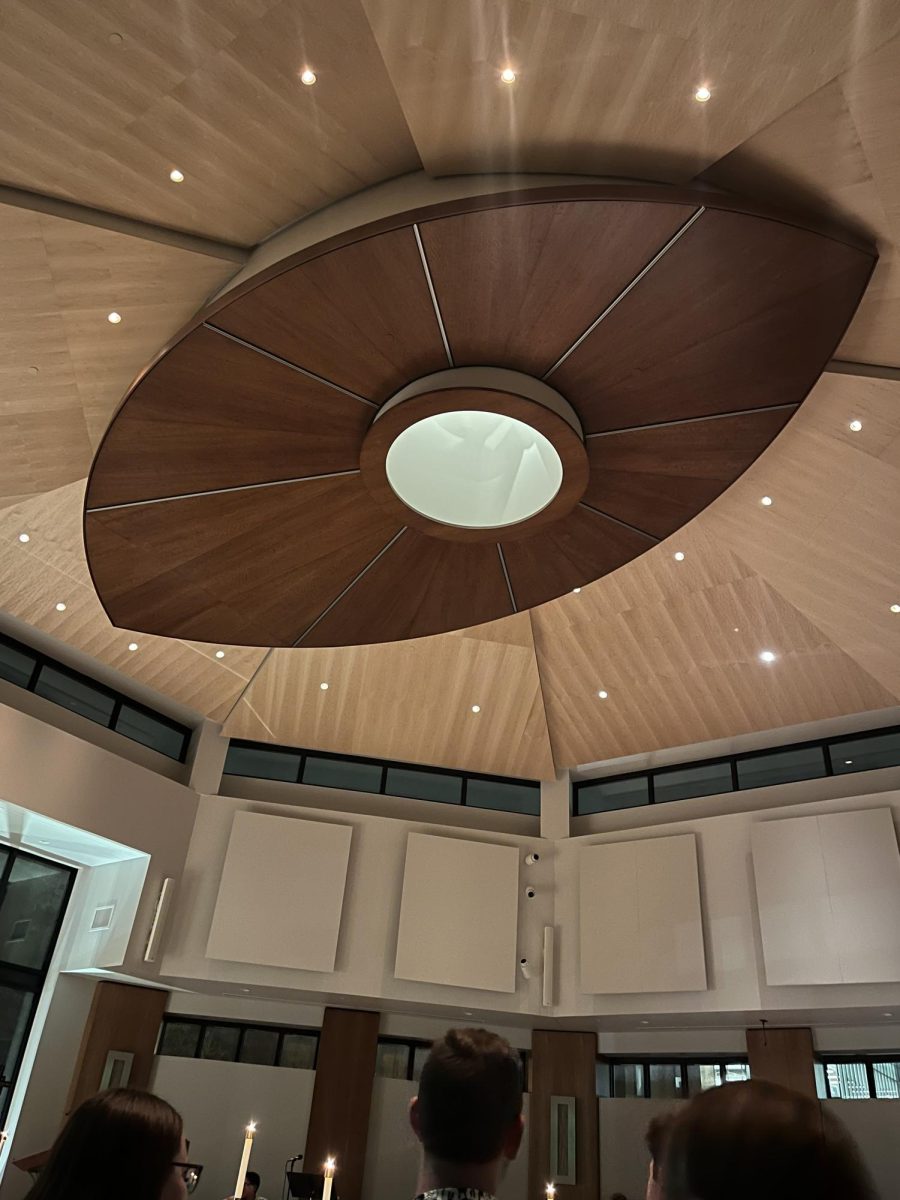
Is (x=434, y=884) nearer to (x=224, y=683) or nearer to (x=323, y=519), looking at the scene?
(x=224, y=683)

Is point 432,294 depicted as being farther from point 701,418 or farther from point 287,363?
point 701,418

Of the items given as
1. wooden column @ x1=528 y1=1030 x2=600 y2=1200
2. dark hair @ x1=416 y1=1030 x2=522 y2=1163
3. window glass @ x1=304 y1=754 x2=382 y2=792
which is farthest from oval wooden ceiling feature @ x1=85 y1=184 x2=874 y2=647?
wooden column @ x1=528 y1=1030 x2=600 y2=1200

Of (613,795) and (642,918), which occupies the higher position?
(613,795)

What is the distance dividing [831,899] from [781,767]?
2.33 metres

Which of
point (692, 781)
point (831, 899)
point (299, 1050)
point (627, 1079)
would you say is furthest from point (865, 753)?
point (299, 1050)

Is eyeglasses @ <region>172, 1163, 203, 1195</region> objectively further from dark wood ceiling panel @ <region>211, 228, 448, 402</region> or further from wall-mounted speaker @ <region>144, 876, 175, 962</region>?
wall-mounted speaker @ <region>144, 876, 175, 962</region>

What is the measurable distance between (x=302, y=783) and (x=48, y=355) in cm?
832

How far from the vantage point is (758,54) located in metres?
5.37

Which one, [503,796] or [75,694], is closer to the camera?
[75,694]

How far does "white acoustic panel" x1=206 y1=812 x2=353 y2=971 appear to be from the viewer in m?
12.7

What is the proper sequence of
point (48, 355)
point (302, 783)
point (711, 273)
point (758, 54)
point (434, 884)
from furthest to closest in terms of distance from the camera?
point (302, 783) < point (434, 884) < point (48, 355) < point (711, 273) < point (758, 54)

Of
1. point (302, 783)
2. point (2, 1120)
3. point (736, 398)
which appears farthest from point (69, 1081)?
point (736, 398)

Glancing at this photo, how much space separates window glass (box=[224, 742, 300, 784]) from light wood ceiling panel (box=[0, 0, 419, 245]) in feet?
30.4

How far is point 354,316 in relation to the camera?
6.05m
